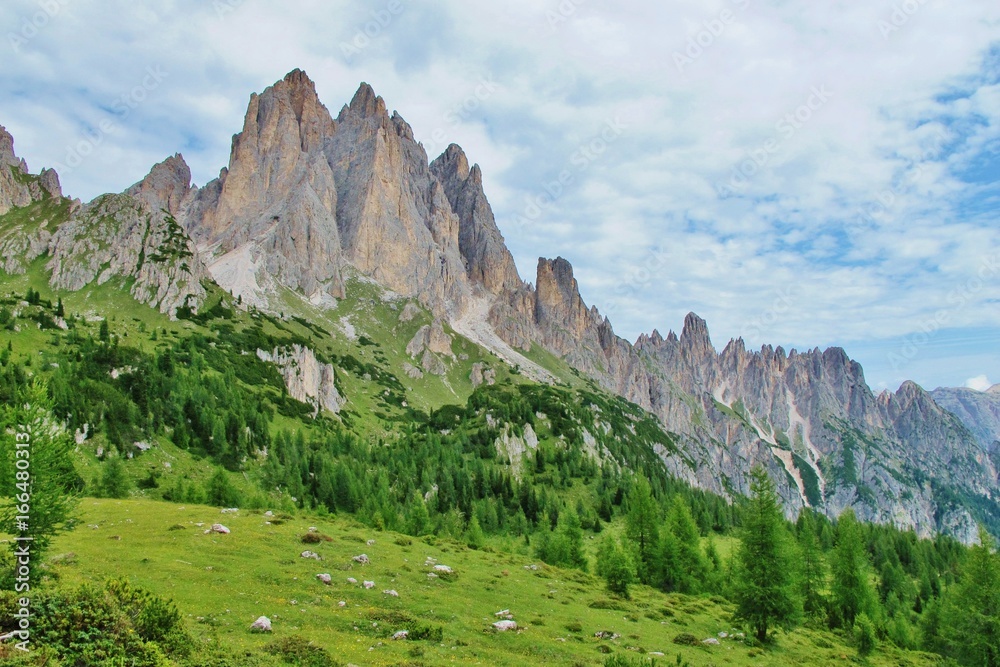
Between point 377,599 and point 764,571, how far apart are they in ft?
99.9

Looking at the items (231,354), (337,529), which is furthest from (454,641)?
(231,354)

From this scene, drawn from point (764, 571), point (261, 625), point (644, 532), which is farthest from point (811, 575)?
point (261, 625)

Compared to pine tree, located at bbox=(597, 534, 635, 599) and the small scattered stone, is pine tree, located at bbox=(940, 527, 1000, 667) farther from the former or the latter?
the small scattered stone

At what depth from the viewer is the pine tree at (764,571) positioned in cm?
4253

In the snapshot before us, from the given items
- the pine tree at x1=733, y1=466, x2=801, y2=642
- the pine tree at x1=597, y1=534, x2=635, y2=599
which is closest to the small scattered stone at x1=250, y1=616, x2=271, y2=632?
the pine tree at x1=597, y1=534, x2=635, y2=599

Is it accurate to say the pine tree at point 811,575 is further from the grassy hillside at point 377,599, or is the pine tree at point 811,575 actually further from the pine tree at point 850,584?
the grassy hillside at point 377,599

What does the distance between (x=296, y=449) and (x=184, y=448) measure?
26.2m

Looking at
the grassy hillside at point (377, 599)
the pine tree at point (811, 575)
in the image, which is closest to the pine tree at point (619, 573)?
the grassy hillside at point (377, 599)

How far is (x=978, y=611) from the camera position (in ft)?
151

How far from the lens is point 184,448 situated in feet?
384

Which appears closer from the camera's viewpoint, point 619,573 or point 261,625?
point 261,625

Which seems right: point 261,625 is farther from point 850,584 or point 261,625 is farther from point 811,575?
point 850,584

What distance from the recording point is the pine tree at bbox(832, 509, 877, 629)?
61.9m

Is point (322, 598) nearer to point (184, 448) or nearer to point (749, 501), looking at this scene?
point (749, 501)
